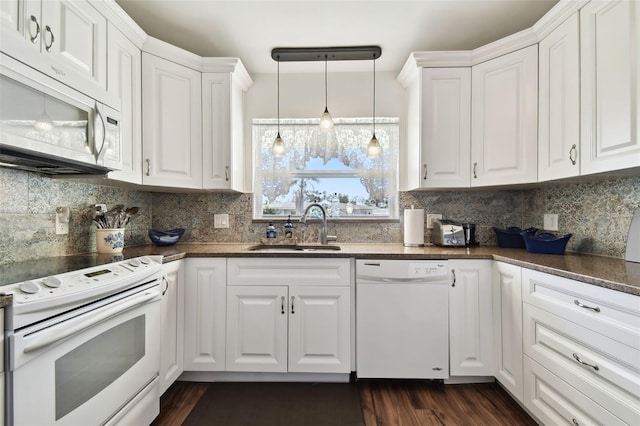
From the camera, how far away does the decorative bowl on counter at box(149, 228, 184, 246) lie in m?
2.23

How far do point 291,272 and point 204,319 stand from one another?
2.24 ft

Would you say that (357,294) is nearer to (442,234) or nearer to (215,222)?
(442,234)

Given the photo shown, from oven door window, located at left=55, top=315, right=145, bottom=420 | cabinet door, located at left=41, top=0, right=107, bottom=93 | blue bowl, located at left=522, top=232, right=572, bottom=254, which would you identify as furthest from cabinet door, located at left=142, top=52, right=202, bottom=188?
blue bowl, located at left=522, top=232, right=572, bottom=254

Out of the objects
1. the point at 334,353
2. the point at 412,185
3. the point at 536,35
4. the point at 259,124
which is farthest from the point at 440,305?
the point at 259,124

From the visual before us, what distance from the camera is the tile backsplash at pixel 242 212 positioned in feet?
Result: 4.95

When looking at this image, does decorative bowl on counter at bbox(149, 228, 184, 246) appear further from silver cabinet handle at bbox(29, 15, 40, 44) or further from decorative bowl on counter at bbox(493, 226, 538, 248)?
decorative bowl on counter at bbox(493, 226, 538, 248)

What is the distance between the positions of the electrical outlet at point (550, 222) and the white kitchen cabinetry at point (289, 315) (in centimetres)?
160

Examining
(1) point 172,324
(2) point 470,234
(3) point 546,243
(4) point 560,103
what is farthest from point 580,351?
(1) point 172,324

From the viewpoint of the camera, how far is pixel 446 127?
86.6 inches

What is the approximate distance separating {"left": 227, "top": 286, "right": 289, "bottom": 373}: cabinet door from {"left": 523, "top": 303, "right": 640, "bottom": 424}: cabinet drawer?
57.4 inches

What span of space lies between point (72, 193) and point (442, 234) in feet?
8.36

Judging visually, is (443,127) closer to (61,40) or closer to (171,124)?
(171,124)

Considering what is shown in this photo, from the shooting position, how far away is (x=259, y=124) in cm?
264

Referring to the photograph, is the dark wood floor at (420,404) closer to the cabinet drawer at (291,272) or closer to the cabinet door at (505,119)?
the cabinet drawer at (291,272)
